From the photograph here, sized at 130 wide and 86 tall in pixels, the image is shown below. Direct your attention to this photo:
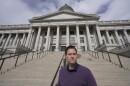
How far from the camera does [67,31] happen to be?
35.2m

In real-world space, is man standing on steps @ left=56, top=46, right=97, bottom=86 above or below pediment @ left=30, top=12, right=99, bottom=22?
below

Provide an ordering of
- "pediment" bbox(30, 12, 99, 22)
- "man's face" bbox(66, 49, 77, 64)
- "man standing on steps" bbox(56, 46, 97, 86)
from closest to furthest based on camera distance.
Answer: "man standing on steps" bbox(56, 46, 97, 86) → "man's face" bbox(66, 49, 77, 64) → "pediment" bbox(30, 12, 99, 22)

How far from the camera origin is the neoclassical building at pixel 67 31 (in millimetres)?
35031

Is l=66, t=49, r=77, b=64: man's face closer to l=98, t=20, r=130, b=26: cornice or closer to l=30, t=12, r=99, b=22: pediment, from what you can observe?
l=30, t=12, r=99, b=22: pediment

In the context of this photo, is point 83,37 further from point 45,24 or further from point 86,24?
point 45,24

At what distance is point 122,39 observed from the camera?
39.3 metres

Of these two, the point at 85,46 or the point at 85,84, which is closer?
the point at 85,84

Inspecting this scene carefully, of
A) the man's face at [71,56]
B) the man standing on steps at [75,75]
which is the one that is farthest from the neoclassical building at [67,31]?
the man standing on steps at [75,75]

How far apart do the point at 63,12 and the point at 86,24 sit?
8305 mm

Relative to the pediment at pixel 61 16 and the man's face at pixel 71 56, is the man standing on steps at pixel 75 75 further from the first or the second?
the pediment at pixel 61 16

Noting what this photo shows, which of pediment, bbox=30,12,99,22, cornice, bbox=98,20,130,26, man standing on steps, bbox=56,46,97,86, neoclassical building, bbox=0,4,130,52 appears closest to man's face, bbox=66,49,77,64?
man standing on steps, bbox=56,46,97,86

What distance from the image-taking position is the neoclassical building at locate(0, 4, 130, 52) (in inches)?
1379

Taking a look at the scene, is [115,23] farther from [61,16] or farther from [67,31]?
[61,16]

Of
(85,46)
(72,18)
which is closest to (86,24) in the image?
(72,18)
